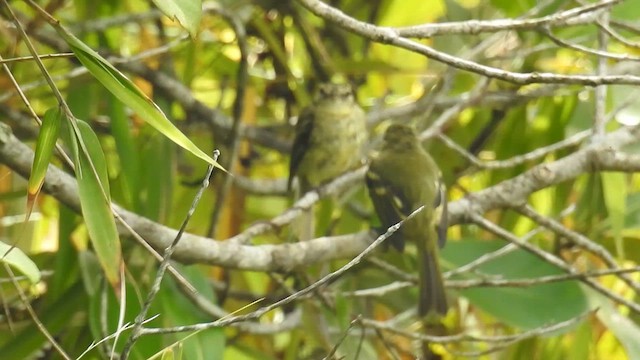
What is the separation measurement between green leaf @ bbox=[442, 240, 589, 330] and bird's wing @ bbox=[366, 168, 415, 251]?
0.91 ft

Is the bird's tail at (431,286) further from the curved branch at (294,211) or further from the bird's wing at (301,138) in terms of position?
the bird's wing at (301,138)

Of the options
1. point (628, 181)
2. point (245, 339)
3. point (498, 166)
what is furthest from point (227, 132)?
point (628, 181)

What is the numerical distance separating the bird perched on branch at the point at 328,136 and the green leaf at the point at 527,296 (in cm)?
79

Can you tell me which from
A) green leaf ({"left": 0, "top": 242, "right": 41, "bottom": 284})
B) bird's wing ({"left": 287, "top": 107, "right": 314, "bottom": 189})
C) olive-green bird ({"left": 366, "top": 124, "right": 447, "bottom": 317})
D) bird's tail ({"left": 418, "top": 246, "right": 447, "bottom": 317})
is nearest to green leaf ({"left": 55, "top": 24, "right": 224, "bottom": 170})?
green leaf ({"left": 0, "top": 242, "right": 41, "bottom": 284})

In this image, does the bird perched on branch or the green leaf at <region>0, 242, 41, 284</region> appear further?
the bird perched on branch

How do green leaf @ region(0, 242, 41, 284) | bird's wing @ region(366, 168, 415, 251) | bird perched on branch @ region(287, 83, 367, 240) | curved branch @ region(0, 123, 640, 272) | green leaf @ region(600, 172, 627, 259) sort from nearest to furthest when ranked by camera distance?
green leaf @ region(0, 242, 41, 284) < curved branch @ region(0, 123, 640, 272) < green leaf @ region(600, 172, 627, 259) < bird's wing @ region(366, 168, 415, 251) < bird perched on branch @ region(287, 83, 367, 240)

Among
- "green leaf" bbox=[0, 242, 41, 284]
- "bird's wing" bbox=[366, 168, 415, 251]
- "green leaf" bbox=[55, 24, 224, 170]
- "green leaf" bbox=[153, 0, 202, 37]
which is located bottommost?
"bird's wing" bbox=[366, 168, 415, 251]

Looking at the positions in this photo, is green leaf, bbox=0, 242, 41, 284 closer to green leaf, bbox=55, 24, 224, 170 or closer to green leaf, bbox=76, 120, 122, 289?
green leaf, bbox=76, 120, 122, 289

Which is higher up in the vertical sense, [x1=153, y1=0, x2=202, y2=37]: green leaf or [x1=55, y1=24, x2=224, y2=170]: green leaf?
[x1=153, y1=0, x2=202, y2=37]: green leaf

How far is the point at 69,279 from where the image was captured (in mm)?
Answer: 2863

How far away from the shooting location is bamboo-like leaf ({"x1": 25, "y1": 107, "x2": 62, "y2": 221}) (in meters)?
1.57

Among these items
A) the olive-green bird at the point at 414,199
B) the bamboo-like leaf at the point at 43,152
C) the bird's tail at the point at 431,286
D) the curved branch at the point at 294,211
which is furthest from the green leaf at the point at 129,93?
the bird's tail at the point at 431,286

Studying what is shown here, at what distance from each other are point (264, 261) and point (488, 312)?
0.89 metres

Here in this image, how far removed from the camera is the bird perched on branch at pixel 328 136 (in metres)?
3.74
